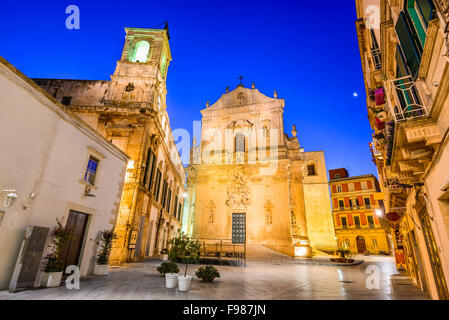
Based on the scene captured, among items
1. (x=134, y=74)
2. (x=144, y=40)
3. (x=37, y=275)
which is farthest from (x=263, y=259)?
(x=144, y=40)

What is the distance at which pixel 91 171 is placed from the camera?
9.31m

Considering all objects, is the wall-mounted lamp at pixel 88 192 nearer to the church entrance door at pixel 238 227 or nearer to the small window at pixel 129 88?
the small window at pixel 129 88

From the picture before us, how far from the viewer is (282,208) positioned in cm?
2475

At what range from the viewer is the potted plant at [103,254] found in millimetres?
8938

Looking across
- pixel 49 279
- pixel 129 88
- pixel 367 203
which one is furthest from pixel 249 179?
pixel 367 203

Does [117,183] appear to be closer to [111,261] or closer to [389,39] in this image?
[111,261]

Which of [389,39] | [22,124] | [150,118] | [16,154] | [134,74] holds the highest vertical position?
[134,74]

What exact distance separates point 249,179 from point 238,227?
5.77 meters

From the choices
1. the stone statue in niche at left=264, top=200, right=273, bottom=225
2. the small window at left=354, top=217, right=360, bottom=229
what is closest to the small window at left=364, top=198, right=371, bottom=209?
the small window at left=354, top=217, right=360, bottom=229

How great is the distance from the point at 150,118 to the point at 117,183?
7006 millimetres

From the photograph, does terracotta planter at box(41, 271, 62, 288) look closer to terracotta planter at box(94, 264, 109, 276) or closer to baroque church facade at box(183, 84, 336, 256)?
terracotta planter at box(94, 264, 109, 276)

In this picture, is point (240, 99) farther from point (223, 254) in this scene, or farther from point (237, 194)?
point (223, 254)

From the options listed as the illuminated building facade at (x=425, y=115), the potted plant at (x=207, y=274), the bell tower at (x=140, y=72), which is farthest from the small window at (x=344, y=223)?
the potted plant at (x=207, y=274)

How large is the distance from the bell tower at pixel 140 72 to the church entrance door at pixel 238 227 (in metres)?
14.6
